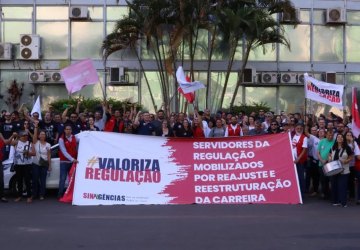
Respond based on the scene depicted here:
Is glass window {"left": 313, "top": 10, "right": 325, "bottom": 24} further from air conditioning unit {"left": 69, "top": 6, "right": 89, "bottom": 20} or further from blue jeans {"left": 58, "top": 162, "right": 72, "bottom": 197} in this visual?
blue jeans {"left": 58, "top": 162, "right": 72, "bottom": 197}

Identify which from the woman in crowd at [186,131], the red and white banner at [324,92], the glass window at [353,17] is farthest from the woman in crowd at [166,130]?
the glass window at [353,17]

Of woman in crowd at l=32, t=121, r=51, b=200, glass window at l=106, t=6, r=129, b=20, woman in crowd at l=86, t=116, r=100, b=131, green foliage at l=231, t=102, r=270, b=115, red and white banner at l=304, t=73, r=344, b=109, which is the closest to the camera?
woman in crowd at l=32, t=121, r=51, b=200

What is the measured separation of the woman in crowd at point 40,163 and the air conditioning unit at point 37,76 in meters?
11.1

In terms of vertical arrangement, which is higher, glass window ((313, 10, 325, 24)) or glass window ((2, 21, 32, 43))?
glass window ((313, 10, 325, 24))

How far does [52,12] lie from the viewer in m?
24.8

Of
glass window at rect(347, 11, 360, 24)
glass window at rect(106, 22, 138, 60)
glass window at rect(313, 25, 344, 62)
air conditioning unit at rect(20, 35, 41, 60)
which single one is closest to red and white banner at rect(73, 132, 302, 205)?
glass window at rect(106, 22, 138, 60)

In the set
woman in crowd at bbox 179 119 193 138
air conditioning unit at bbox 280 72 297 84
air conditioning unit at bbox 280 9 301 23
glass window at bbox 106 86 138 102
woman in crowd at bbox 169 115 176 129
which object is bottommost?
woman in crowd at bbox 179 119 193 138

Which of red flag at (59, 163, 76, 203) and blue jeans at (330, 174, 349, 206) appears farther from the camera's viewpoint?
red flag at (59, 163, 76, 203)

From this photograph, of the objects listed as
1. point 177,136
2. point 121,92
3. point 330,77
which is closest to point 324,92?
point 177,136

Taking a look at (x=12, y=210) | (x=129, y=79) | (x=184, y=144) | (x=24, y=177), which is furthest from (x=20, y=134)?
(x=129, y=79)

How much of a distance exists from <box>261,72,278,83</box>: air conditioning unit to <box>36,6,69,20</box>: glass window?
339 inches

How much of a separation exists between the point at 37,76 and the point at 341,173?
15150mm

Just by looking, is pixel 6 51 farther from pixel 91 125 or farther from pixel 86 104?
pixel 91 125

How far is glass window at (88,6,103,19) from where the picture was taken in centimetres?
2467
